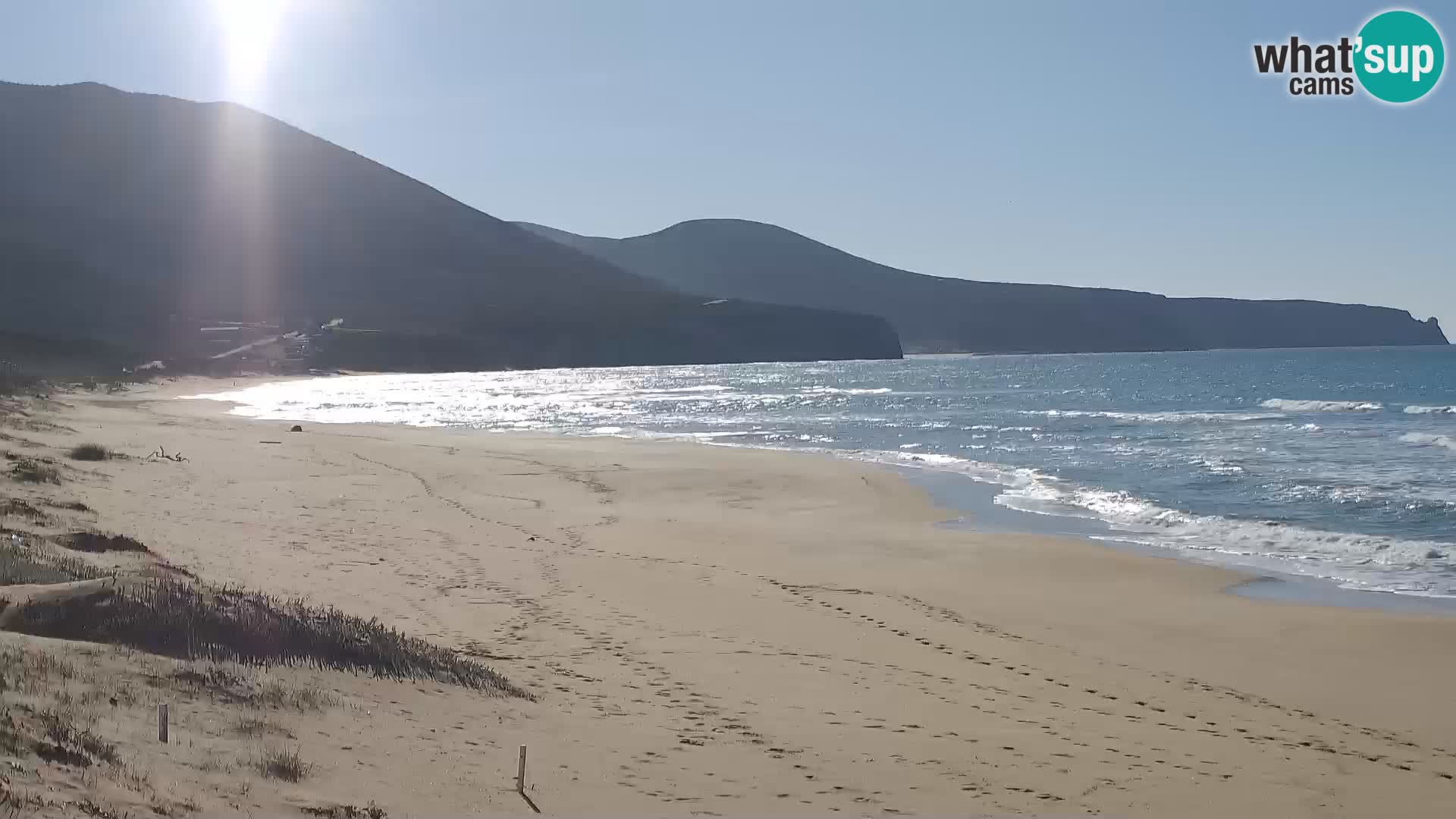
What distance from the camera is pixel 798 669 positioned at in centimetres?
903

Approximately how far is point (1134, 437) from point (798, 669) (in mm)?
28362

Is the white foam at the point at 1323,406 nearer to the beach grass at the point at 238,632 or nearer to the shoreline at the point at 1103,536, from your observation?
the shoreline at the point at 1103,536

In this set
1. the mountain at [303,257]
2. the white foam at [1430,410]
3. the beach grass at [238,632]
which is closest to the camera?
the beach grass at [238,632]

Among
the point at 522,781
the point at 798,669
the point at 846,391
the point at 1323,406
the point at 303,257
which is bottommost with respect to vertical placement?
the point at 798,669

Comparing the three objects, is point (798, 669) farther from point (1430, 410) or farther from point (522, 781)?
point (1430, 410)

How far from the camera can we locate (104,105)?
164 meters

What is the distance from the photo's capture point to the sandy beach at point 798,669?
6.06 meters

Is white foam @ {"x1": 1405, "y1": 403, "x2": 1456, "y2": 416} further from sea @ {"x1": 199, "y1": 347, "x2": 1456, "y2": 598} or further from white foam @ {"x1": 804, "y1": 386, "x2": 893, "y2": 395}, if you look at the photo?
white foam @ {"x1": 804, "y1": 386, "x2": 893, "y2": 395}

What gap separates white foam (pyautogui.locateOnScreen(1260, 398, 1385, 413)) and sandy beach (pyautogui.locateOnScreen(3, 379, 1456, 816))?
114 feet

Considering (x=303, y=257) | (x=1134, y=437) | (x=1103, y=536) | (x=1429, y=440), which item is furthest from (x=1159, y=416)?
(x=303, y=257)

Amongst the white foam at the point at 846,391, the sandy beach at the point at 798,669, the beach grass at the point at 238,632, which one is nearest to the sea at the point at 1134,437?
the white foam at the point at 846,391

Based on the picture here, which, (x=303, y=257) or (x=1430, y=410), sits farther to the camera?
(x=303, y=257)

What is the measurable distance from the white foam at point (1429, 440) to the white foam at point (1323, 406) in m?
13.9

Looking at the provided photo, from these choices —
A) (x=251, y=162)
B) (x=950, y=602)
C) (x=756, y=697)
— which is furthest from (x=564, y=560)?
(x=251, y=162)
